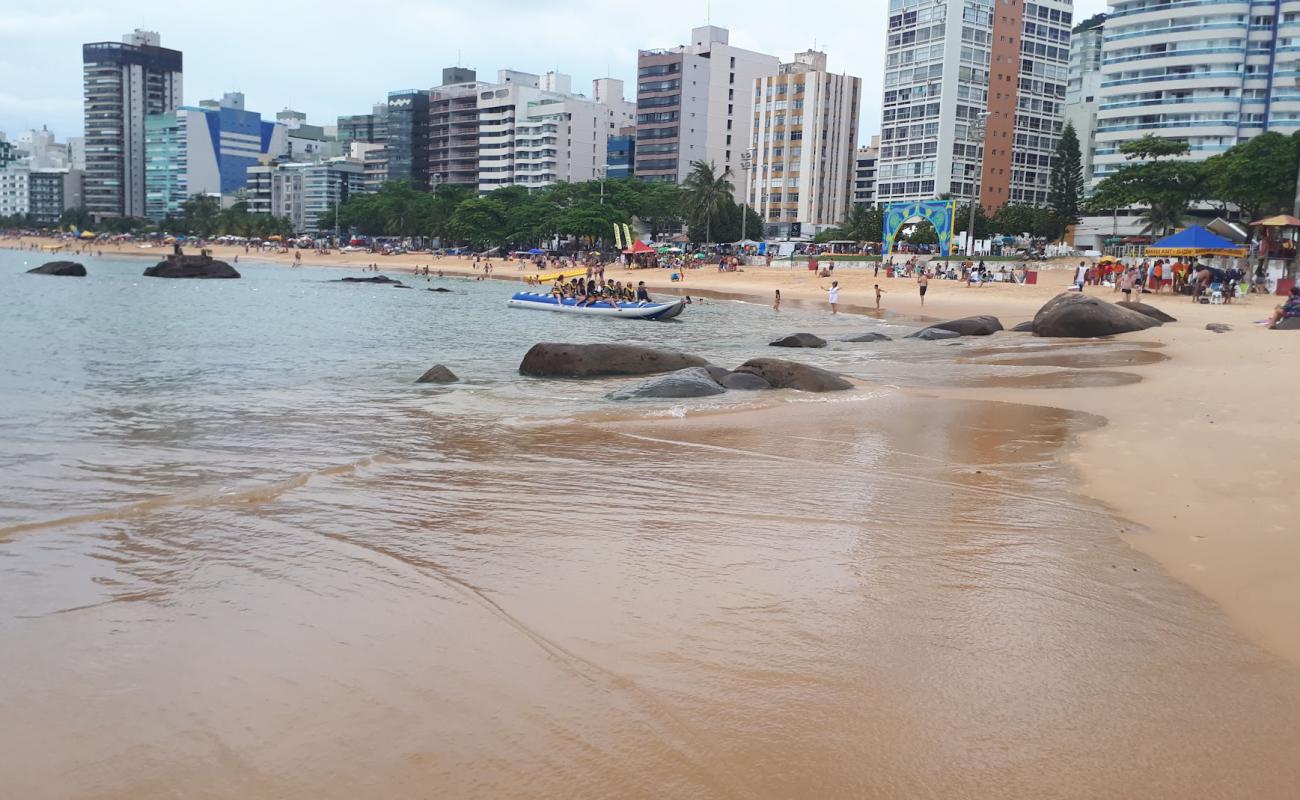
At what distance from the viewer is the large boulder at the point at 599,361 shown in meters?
19.1

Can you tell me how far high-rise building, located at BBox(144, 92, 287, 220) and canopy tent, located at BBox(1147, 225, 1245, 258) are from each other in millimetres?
183090

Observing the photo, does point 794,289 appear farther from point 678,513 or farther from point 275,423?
point 678,513

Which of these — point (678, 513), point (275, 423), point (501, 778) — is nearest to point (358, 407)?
point (275, 423)

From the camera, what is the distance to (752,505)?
871cm

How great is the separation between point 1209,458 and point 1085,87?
404 feet

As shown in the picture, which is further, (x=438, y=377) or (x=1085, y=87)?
(x=1085, y=87)

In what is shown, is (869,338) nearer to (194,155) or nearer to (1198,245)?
(1198,245)

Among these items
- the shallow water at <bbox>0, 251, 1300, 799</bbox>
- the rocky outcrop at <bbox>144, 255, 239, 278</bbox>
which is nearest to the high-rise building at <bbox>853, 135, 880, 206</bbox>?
the rocky outcrop at <bbox>144, 255, 239, 278</bbox>

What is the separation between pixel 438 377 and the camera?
19.2 metres

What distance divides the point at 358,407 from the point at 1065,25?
11752 cm

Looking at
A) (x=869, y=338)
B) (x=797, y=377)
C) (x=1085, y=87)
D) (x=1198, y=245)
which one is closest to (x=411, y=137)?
(x=1085, y=87)

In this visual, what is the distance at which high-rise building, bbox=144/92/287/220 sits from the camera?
189250 millimetres

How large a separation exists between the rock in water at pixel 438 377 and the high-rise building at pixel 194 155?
19049 cm

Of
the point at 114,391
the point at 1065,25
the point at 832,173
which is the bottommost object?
the point at 114,391
